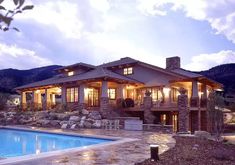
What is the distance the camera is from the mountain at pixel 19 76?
61.2 metres

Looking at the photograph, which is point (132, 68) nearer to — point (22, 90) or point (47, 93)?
point (47, 93)

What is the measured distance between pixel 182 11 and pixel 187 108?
9.80m

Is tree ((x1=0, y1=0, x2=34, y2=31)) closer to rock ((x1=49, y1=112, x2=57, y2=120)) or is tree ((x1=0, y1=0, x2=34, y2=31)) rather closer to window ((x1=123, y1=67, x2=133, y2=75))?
rock ((x1=49, y1=112, x2=57, y2=120))

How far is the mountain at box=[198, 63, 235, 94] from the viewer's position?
44938 mm

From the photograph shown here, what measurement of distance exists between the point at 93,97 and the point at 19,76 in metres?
38.4

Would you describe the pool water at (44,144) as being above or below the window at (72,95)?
below

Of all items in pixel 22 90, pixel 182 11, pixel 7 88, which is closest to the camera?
pixel 182 11

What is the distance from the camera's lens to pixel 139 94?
31.9m

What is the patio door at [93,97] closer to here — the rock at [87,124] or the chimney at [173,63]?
Answer: the rock at [87,124]

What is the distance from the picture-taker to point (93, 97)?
32094 mm

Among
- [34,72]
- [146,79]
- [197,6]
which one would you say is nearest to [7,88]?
[34,72]

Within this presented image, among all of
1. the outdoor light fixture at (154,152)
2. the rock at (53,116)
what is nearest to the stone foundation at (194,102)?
the rock at (53,116)

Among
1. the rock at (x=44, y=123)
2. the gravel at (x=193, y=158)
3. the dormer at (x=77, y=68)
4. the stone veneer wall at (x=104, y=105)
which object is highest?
the dormer at (x=77, y=68)

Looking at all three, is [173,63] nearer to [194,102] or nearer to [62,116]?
[194,102]
